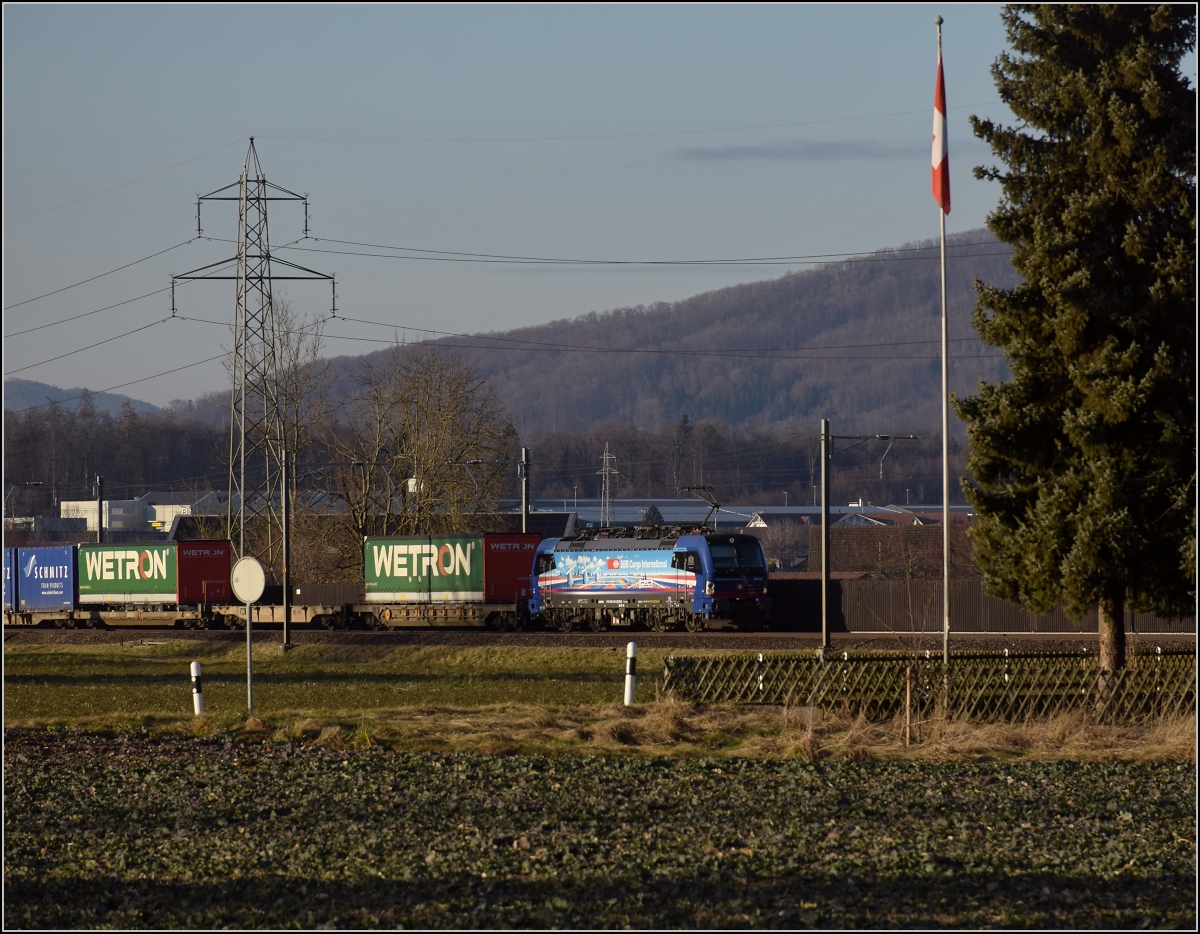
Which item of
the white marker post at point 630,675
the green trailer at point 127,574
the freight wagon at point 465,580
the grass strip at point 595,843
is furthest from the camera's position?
the green trailer at point 127,574

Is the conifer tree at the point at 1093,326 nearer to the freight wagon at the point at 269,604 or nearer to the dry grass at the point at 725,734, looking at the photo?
the dry grass at the point at 725,734

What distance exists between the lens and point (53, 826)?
12969mm

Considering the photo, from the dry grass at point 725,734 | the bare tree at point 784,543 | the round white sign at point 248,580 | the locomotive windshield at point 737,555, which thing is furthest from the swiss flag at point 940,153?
the bare tree at point 784,543

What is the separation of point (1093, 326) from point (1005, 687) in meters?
5.56

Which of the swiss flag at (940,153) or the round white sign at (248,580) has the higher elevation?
the swiss flag at (940,153)

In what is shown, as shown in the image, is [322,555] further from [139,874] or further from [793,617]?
[139,874]

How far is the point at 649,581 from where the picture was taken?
43.1m

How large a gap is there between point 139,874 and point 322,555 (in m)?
61.9

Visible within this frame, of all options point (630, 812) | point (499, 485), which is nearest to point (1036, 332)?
point (630, 812)

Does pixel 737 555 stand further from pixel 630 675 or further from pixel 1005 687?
pixel 1005 687

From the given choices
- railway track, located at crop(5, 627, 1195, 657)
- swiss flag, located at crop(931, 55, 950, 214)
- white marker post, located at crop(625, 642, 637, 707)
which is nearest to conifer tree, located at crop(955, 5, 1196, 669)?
swiss flag, located at crop(931, 55, 950, 214)

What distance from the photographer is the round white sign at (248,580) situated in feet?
71.7

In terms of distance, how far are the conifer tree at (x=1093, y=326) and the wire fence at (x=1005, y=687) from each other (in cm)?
98

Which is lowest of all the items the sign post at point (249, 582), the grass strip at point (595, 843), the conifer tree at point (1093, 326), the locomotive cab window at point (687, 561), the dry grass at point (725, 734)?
the dry grass at point (725, 734)
